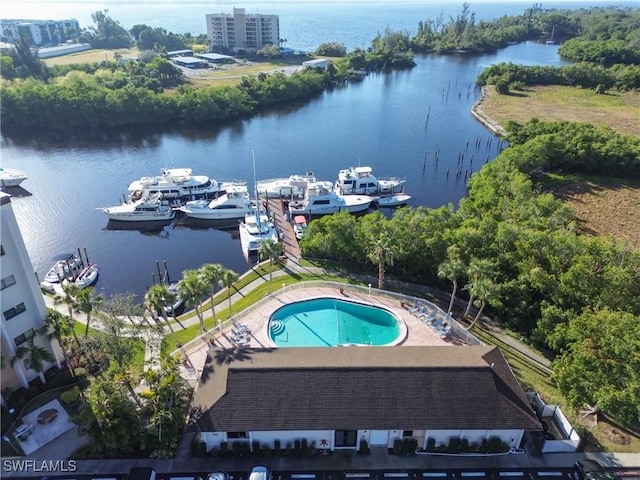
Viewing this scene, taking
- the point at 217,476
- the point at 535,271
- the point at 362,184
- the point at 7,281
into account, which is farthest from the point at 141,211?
the point at 535,271

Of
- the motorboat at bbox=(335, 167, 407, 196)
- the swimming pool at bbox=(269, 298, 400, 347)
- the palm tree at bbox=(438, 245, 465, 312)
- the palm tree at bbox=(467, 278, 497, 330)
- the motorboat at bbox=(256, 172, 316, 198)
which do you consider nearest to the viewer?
the palm tree at bbox=(467, 278, 497, 330)

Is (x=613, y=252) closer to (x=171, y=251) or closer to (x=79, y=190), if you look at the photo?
(x=171, y=251)

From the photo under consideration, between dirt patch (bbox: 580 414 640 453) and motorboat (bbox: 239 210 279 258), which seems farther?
motorboat (bbox: 239 210 279 258)

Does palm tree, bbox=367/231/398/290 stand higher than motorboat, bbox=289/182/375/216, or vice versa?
palm tree, bbox=367/231/398/290

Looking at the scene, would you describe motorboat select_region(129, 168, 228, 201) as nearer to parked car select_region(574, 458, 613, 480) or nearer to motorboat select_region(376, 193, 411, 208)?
motorboat select_region(376, 193, 411, 208)

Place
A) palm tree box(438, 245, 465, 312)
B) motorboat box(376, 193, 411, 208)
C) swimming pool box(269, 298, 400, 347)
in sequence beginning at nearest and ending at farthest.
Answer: swimming pool box(269, 298, 400, 347)
palm tree box(438, 245, 465, 312)
motorboat box(376, 193, 411, 208)

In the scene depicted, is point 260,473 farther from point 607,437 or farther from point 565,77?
point 565,77

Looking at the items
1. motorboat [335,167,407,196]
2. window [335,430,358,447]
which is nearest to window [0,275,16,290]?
window [335,430,358,447]

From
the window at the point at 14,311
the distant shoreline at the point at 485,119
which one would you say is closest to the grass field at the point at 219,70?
the distant shoreline at the point at 485,119

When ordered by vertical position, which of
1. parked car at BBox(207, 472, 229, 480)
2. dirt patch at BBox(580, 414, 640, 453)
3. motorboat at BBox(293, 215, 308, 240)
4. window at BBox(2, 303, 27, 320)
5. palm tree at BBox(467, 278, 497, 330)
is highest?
window at BBox(2, 303, 27, 320)
